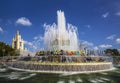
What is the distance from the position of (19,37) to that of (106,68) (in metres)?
162

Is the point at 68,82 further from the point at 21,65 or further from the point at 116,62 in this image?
the point at 116,62

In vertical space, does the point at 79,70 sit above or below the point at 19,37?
below

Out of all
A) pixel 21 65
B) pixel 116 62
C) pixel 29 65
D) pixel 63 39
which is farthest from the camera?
pixel 116 62

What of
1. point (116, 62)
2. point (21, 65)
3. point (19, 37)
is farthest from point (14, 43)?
point (21, 65)

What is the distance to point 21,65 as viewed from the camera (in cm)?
3092

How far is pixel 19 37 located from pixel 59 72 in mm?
164570

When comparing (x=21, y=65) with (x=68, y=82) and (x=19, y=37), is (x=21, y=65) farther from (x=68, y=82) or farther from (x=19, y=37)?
(x=19, y=37)

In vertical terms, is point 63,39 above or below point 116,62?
above

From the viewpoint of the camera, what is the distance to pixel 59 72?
25.3 metres

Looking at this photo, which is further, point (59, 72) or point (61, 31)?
point (61, 31)

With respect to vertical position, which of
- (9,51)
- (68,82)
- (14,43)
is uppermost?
(14,43)

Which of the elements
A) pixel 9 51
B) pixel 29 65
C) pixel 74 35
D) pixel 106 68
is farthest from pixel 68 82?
pixel 9 51

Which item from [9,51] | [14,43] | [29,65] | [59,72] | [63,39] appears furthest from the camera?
[14,43]

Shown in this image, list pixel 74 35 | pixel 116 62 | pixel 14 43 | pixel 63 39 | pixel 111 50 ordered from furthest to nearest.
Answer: pixel 14 43 < pixel 111 50 < pixel 116 62 < pixel 74 35 < pixel 63 39
